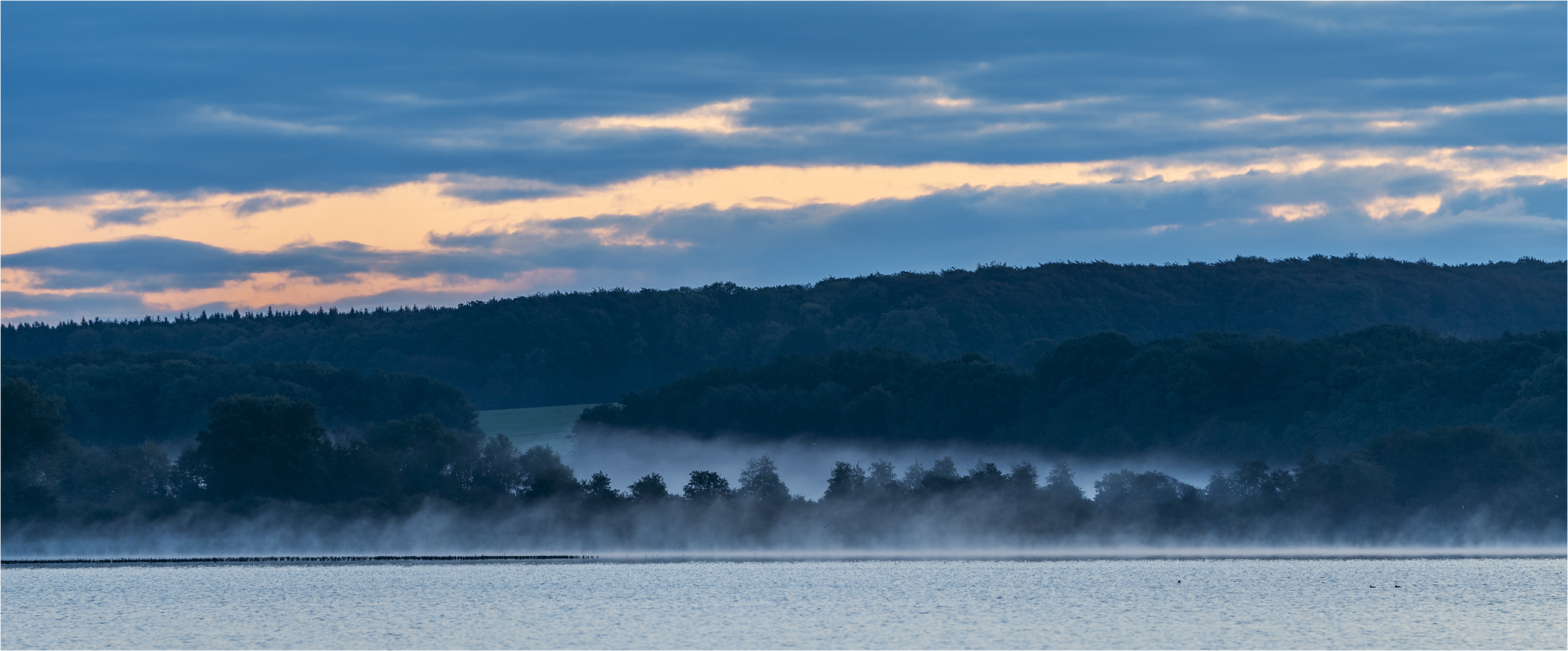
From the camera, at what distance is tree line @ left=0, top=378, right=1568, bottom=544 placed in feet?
408

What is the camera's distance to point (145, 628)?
82.0m

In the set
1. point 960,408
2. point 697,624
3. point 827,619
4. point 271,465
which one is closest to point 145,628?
point 697,624

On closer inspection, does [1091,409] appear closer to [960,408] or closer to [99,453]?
[960,408]

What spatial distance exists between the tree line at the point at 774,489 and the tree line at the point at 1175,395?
585 centimetres

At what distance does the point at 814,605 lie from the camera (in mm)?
88812

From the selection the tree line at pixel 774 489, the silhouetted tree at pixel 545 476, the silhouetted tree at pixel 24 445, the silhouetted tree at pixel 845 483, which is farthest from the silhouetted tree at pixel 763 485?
the silhouetted tree at pixel 24 445

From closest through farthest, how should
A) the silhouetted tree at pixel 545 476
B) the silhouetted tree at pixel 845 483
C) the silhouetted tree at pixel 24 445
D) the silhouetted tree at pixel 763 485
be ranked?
the silhouetted tree at pixel 24 445
the silhouetted tree at pixel 545 476
the silhouetted tree at pixel 763 485
the silhouetted tree at pixel 845 483

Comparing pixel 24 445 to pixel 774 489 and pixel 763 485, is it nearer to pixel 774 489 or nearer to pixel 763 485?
pixel 763 485

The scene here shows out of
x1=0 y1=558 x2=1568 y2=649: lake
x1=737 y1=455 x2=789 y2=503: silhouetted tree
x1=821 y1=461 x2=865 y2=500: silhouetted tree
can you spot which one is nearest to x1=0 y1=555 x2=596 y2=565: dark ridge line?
x1=0 y1=558 x2=1568 y2=649: lake

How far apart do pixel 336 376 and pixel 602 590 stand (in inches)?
3383

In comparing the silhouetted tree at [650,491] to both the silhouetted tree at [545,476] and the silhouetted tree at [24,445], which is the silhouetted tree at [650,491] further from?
the silhouetted tree at [24,445]

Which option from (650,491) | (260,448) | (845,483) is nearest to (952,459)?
(845,483)

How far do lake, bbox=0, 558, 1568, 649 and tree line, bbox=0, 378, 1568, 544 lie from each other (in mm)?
7648

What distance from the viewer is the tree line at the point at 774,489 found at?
124 metres
